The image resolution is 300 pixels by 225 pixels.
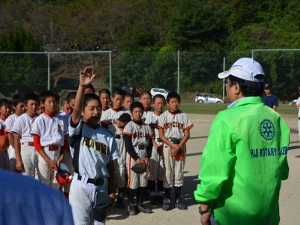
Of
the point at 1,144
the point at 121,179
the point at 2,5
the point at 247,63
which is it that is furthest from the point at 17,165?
the point at 2,5

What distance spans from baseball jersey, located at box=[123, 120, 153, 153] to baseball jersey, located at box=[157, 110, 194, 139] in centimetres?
39

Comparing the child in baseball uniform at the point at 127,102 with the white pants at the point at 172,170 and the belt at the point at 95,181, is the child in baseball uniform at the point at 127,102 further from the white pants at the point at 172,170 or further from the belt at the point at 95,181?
the belt at the point at 95,181

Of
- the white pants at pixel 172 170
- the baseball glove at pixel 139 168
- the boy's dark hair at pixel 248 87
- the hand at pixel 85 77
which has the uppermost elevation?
the hand at pixel 85 77

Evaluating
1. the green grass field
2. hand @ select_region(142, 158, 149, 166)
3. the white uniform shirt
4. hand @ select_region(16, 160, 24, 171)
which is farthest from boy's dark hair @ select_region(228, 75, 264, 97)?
the green grass field

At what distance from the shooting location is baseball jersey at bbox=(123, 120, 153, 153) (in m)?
8.20

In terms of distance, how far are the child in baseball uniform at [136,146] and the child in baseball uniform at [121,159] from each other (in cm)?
20

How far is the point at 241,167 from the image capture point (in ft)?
11.9

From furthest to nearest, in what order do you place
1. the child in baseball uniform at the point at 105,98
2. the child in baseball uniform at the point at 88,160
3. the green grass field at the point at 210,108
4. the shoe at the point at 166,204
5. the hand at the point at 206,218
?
the green grass field at the point at 210,108, the child in baseball uniform at the point at 105,98, the shoe at the point at 166,204, the child in baseball uniform at the point at 88,160, the hand at the point at 206,218

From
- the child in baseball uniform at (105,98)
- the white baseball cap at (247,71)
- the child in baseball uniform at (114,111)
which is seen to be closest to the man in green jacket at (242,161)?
the white baseball cap at (247,71)

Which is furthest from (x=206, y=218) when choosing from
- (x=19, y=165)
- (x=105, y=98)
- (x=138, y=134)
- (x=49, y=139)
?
(x=105, y=98)

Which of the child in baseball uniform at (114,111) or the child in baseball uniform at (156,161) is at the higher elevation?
the child in baseball uniform at (114,111)

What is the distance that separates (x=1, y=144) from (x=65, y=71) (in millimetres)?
15112

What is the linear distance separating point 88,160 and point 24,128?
2.89 metres

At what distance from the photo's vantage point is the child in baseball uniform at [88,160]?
5238mm
